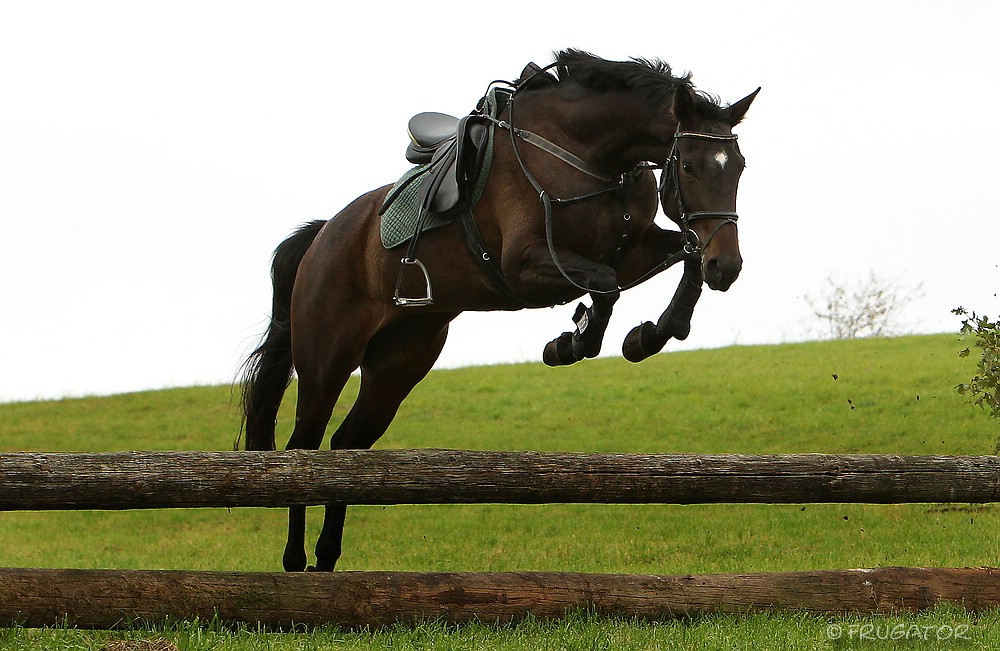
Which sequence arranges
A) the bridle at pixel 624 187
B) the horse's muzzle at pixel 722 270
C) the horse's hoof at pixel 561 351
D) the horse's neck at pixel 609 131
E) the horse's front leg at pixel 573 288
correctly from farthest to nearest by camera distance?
the horse's hoof at pixel 561 351 < the horse's neck at pixel 609 131 < the horse's front leg at pixel 573 288 < the bridle at pixel 624 187 < the horse's muzzle at pixel 722 270

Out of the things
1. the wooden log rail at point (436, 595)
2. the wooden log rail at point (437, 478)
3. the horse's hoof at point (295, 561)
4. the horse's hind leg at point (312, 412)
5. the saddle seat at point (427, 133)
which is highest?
the saddle seat at point (427, 133)

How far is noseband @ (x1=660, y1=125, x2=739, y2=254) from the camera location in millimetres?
5672

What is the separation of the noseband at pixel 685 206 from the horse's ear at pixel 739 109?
0.11 meters

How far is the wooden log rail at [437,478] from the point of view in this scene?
16.2 feet

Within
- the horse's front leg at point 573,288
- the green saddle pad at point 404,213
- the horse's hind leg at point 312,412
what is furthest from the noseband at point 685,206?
the horse's hind leg at point 312,412

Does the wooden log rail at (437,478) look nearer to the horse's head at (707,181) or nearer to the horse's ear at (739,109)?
the horse's head at (707,181)

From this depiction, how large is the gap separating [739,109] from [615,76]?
781mm

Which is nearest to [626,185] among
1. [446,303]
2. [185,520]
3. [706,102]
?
[706,102]

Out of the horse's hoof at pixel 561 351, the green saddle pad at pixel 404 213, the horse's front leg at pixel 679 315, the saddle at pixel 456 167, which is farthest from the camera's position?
the green saddle pad at pixel 404 213

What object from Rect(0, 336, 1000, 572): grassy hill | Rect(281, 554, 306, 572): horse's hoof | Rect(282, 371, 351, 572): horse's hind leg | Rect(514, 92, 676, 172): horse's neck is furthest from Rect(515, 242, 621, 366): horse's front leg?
Rect(0, 336, 1000, 572): grassy hill

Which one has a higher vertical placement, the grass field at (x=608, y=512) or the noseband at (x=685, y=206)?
the noseband at (x=685, y=206)

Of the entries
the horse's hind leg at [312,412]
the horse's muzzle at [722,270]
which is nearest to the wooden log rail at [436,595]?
the horse's muzzle at [722,270]

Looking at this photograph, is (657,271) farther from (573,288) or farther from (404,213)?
(404,213)

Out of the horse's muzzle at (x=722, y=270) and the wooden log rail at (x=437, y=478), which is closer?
the wooden log rail at (x=437, y=478)
